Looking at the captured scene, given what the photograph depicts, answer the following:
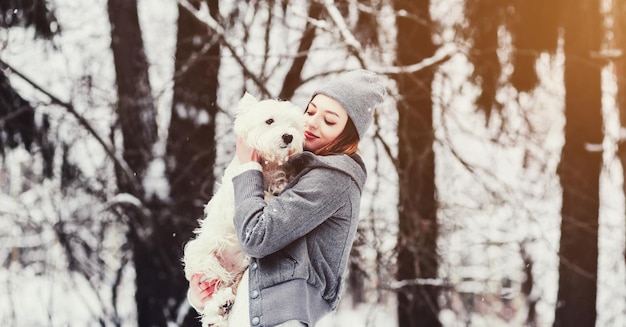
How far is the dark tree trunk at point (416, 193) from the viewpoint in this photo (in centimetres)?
418

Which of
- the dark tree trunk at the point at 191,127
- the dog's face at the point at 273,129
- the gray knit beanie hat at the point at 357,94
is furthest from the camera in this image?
the dark tree trunk at the point at 191,127

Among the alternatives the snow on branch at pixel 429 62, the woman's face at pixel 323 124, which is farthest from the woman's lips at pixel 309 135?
the snow on branch at pixel 429 62

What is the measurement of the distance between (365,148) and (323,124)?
7.95 feet

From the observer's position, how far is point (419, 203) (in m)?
4.19

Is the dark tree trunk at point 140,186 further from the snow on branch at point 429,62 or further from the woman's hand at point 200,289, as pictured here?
the woman's hand at point 200,289

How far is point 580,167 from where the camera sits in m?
4.23

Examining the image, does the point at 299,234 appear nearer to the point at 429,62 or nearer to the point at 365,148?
the point at 365,148

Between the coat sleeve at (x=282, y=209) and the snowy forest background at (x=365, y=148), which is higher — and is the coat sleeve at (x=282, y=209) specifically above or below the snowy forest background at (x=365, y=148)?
below

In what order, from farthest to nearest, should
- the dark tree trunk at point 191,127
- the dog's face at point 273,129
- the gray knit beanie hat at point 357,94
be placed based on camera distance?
the dark tree trunk at point 191,127
the gray knit beanie hat at point 357,94
the dog's face at point 273,129

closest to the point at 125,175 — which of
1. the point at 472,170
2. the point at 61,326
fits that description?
the point at 61,326

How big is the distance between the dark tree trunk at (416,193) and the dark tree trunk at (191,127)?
1.16 m

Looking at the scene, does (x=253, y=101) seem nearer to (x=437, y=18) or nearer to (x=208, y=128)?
(x=208, y=128)

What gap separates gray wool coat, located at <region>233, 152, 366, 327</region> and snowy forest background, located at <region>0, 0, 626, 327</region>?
8.16ft

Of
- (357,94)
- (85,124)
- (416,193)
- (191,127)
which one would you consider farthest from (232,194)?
(85,124)
